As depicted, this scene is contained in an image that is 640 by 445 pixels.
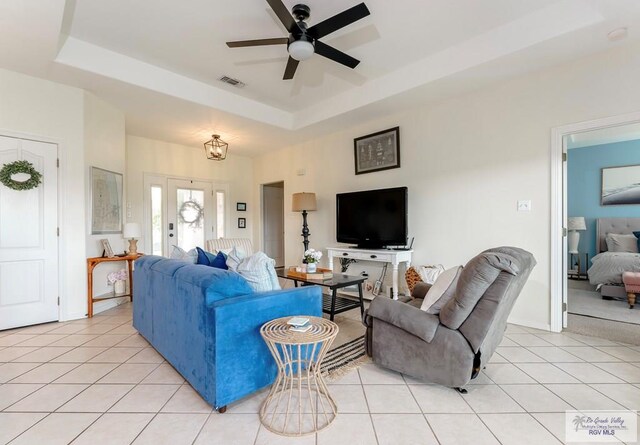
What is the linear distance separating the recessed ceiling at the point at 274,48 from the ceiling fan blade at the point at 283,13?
0.38 m

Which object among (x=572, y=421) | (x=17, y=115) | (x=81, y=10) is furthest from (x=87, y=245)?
(x=572, y=421)

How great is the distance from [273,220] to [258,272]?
5.27 metres

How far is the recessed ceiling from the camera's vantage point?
2.46 m

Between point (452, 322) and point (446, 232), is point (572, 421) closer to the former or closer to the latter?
point (452, 322)

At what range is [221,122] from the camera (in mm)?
4559

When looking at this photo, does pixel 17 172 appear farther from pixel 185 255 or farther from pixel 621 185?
pixel 621 185

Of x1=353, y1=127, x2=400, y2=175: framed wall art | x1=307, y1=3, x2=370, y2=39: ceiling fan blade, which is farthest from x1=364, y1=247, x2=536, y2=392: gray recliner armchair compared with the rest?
x1=353, y1=127, x2=400, y2=175: framed wall art

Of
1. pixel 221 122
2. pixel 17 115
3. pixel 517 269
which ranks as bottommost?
pixel 517 269

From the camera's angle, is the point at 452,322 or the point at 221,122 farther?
the point at 221,122

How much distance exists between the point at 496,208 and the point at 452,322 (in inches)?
79.2

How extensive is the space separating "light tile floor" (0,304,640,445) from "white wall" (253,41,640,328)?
107 cm

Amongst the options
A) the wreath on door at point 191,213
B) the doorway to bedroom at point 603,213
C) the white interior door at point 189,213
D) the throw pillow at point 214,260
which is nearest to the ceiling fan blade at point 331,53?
the throw pillow at point 214,260

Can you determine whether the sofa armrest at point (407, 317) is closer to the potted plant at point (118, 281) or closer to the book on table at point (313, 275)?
the book on table at point (313, 275)

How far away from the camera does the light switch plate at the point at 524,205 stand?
3156 millimetres
